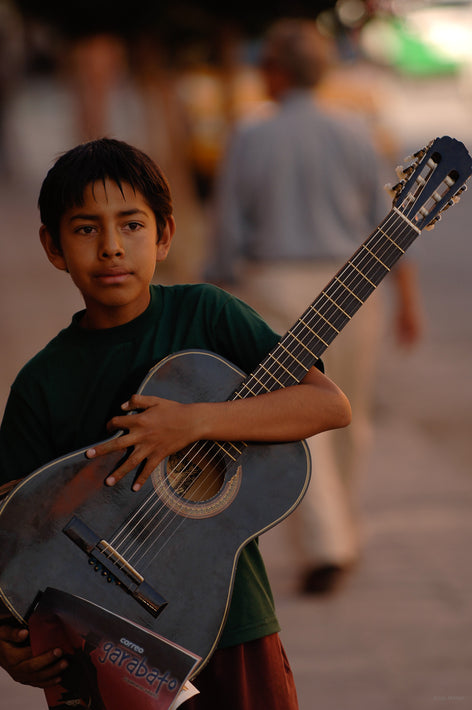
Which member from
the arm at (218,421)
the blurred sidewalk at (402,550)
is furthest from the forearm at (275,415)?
the blurred sidewalk at (402,550)

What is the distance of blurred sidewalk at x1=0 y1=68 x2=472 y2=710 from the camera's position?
12.1 feet

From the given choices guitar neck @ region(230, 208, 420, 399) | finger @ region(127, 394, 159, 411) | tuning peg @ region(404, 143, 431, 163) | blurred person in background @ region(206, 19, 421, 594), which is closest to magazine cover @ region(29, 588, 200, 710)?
finger @ region(127, 394, 159, 411)

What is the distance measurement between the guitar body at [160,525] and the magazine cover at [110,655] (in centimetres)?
4

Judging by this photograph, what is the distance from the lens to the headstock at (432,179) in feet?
6.08

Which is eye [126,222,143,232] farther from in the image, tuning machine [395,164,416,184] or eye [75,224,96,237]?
tuning machine [395,164,416,184]

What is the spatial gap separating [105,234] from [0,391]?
5.68m

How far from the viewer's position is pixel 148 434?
5.68 feet

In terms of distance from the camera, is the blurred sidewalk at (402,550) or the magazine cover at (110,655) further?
the blurred sidewalk at (402,550)

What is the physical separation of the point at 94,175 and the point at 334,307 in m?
0.49

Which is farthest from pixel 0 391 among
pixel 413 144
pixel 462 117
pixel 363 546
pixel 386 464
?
pixel 462 117

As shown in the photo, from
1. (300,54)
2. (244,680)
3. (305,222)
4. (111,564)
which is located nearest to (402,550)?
(305,222)

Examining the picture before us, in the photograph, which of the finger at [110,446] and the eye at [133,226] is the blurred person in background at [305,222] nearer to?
the eye at [133,226]

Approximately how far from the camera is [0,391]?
23.8ft

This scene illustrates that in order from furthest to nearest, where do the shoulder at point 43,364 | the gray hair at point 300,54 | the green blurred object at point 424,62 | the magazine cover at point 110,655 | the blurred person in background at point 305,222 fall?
the green blurred object at point 424,62 < the gray hair at point 300,54 < the blurred person in background at point 305,222 < the shoulder at point 43,364 < the magazine cover at point 110,655
